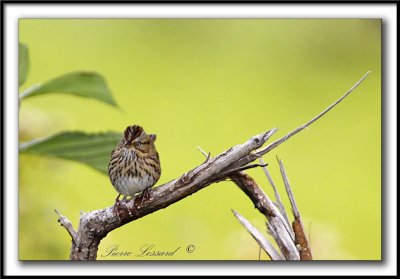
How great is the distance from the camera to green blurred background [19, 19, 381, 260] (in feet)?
6.81

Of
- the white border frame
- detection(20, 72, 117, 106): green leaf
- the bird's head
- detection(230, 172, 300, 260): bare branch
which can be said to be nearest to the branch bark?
detection(230, 172, 300, 260): bare branch

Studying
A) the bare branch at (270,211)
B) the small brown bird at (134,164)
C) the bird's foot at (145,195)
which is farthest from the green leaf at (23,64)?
the bare branch at (270,211)

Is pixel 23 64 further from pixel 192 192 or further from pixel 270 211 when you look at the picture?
pixel 270 211

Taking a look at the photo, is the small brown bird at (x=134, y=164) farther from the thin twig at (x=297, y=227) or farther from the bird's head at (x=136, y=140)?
the thin twig at (x=297, y=227)

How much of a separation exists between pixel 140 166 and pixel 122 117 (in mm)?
559

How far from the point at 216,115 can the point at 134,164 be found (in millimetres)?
578

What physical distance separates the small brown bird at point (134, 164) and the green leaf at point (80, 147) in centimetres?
4

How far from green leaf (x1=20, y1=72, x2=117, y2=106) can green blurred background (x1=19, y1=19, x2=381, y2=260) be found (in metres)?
0.31

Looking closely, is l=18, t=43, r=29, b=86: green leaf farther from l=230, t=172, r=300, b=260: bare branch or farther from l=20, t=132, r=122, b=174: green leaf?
l=230, t=172, r=300, b=260: bare branch

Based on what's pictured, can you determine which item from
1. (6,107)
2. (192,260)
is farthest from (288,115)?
(6,107)

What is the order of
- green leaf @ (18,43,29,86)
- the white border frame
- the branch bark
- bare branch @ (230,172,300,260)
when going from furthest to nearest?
the white border frame < green leaf @ (18,43,29,86) < bare branch @ (230,172,300,260) < the branch bark

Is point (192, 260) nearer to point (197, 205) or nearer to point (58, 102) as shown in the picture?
point (197, 205)

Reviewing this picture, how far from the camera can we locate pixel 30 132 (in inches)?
84.6

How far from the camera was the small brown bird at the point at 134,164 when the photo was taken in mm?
1666
